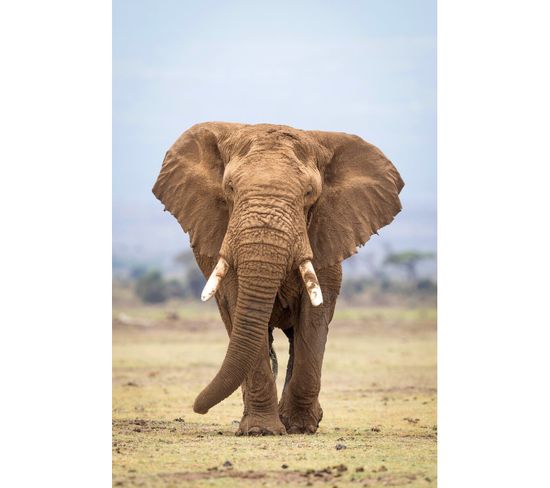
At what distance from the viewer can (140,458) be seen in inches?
310

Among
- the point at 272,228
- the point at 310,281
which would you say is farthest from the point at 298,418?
the point at 272,228

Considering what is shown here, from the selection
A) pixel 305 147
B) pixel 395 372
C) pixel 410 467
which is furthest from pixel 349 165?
pixel 395 372

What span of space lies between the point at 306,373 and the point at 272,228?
5.28ft

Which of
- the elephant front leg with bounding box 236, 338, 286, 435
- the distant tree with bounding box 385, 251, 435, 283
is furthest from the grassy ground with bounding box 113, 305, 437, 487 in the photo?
the distant tree with bounding box 385, 251, 435, 283

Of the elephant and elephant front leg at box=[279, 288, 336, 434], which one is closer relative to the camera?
the elephant

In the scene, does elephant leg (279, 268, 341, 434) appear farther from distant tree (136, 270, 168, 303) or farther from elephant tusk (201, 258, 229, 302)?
distant tree (136, 270, 168, 303)

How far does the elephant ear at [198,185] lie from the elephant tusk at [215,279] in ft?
2.26

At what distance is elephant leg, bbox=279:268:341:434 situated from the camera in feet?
30.9

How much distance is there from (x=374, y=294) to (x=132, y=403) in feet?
107

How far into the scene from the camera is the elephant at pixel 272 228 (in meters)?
8.38

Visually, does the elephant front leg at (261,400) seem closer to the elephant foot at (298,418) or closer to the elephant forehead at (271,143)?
the elephant foot at (298,418)

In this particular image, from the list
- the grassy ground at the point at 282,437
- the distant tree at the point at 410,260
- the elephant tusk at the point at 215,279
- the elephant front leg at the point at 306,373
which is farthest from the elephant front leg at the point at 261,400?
A: the distant tree at the point at 410,260

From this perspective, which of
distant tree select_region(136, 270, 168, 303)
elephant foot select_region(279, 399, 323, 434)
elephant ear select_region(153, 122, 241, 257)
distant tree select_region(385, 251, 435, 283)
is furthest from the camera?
distant tree select_region(385, 251, 435, 283)

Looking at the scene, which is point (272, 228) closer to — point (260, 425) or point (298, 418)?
point (260, 425)
